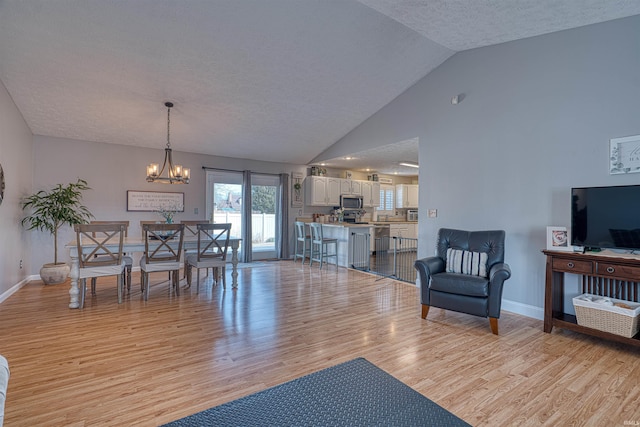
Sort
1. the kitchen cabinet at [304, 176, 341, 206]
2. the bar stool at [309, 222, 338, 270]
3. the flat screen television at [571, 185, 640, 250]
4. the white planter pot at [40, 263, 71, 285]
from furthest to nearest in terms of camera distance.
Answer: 1. the kitchen cabinet at [304, 176, 341, 206]
2. the bar stool at [309, 222, 338, 270]
3. the white planter pot at [40, 263, 71, 285]
4. the flat screen television at [571, 185, 640, 250]

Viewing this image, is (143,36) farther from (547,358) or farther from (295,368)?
(547,358)

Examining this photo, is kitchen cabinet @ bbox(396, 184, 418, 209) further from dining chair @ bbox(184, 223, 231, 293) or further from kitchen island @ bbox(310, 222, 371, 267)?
dining chair @ bbox(184, 223, 231, 293)

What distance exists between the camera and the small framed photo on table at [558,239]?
308 centimetres

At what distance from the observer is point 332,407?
1.71m

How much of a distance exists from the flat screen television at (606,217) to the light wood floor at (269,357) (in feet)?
3.06

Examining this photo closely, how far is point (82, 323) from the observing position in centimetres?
318

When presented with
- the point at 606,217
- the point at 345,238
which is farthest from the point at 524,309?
the point at 345,238

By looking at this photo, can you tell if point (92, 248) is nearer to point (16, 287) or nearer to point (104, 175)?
point (16, 287)

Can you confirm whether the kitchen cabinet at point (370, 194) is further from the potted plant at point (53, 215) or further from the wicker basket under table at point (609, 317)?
the potted plant at point (53, 215)

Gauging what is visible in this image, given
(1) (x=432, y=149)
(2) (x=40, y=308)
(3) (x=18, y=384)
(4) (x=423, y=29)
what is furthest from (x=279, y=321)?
(4) (x=423, y=29)

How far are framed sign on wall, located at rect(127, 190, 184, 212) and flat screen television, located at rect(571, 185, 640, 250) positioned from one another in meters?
6.22

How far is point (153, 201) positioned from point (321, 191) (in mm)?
3676

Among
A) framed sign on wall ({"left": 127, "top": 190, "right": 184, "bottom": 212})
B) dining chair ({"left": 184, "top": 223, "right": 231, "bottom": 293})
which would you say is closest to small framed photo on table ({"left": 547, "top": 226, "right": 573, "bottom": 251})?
dining chair ({"left": 184, "top": 223, "right": 231, "bottom": 293})

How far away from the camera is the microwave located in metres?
7.91
